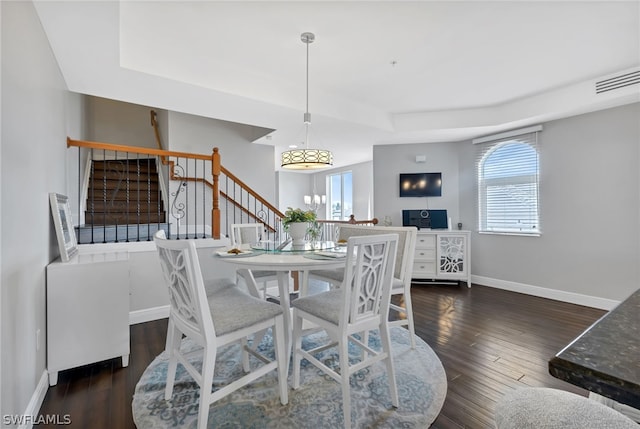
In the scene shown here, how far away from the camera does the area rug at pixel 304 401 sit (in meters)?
1.63

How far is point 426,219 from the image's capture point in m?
4.99

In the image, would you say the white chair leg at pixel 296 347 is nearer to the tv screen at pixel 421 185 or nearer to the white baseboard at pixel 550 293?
the white baseboard at pixel 550 293

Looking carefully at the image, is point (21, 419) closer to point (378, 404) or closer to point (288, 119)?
point (378, 404)

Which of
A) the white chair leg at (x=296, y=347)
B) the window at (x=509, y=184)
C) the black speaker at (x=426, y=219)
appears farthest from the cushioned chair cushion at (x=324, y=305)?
the window at (x=509, y=184)

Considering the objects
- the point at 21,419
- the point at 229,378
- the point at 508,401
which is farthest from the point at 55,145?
the point at 508,401

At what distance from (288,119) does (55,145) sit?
2342 mm

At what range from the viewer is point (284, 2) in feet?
6.96

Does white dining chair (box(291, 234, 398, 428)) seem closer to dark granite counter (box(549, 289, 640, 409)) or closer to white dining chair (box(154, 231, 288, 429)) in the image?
white dining chair (box(154, 231, 288, 429))

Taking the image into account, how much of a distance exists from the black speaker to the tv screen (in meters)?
0.30

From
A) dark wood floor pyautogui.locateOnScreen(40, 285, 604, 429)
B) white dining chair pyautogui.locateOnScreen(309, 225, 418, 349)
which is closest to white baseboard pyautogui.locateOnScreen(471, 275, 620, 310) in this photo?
dark wood floor pyautogui.locateOnScreen(40, 285, 604, 429)

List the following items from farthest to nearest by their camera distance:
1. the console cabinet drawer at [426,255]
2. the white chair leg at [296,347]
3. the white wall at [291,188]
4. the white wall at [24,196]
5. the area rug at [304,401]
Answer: the white wall at [291,188], the console cabinet drawer at [426,255], the white chair leg at [296,347], the area rug at [304,401], the white wall at [24,196]

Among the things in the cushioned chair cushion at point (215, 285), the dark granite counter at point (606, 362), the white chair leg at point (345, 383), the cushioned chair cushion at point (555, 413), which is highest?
the dark granite counter at point (606, 362)

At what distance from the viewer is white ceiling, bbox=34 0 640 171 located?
218 cm

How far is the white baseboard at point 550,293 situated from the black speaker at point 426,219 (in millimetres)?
986
